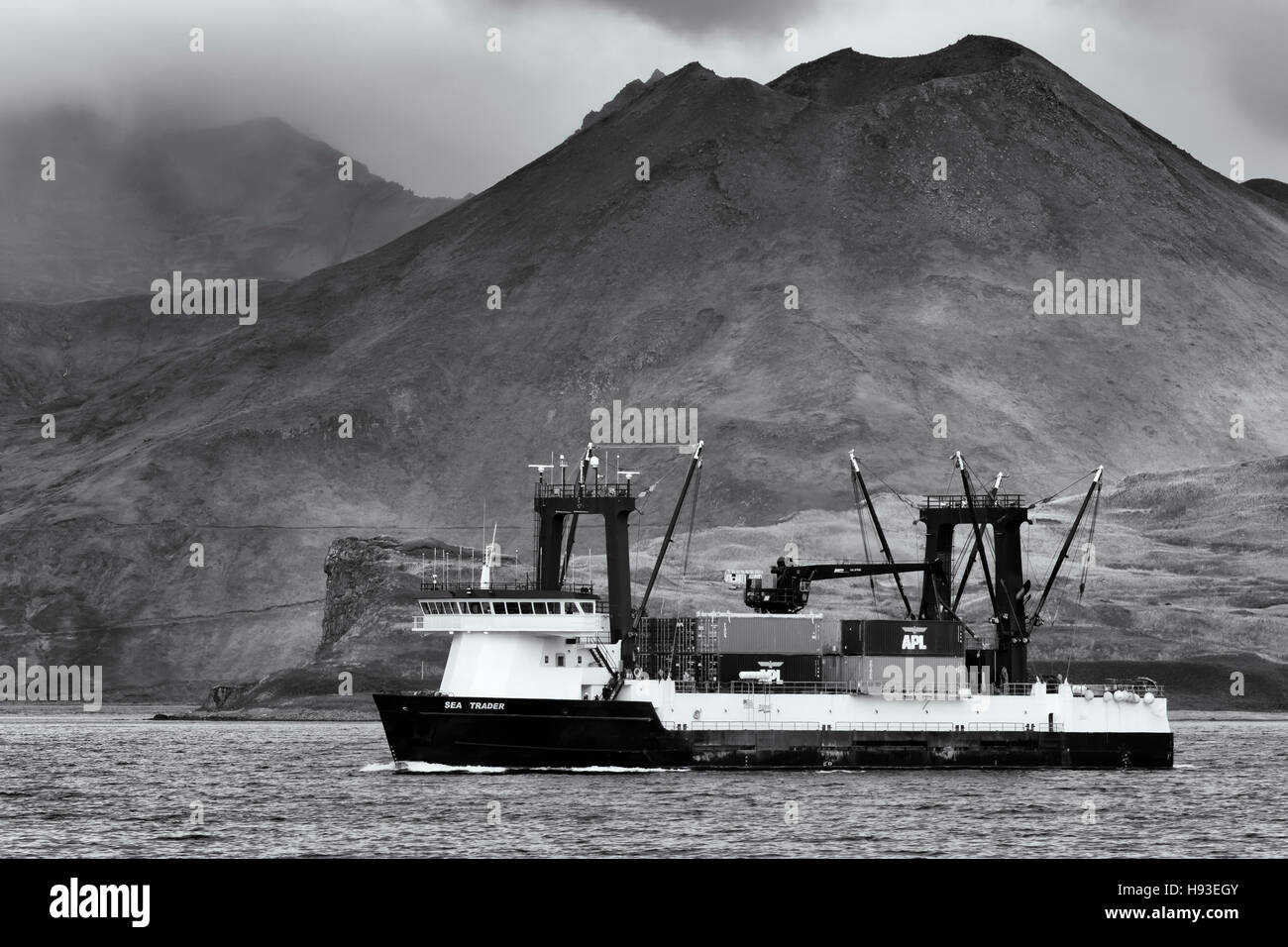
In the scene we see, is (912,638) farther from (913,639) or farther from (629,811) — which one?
(629,811)

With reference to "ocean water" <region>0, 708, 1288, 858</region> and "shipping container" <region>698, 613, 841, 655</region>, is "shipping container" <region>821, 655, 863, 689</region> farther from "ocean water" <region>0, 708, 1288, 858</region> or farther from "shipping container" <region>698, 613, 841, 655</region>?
"ocean water" <region>0, 708, 1288, 858</region>

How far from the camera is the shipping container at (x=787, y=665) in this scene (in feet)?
287

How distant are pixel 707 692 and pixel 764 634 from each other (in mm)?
4841

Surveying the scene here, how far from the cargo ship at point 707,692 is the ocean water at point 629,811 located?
3.92 feet

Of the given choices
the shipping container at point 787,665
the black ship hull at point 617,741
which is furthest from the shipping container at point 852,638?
the black ship hull at point 617,741

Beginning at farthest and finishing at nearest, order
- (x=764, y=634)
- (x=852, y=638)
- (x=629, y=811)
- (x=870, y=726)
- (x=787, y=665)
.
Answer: (x=852, y=638) → (x=764, y=634) → (x=787, y=665) → (x=870, y=726) → (x=629, y=811)

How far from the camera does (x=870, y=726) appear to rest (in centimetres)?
8738

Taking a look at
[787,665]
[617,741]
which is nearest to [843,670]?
[787,665]

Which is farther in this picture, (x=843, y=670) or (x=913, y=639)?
(x=913, y=639)

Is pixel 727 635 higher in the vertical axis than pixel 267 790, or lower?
higher
